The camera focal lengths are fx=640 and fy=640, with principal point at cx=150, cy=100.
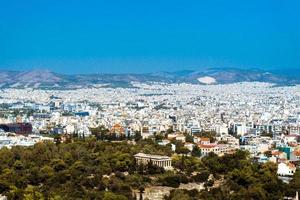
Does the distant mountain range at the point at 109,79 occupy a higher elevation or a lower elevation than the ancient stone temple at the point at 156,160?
higher

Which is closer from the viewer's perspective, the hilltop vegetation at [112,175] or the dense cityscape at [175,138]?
the hilltop vegetation at [112,175]

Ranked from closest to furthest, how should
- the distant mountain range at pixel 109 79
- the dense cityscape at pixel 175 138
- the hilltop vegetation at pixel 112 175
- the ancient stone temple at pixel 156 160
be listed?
the hilltop vegetation at pixel 112 175, the dense cityscape at pixel 175 138, the ancient stone temple at pixel 156 160, the distant mountain range at pixel 109 79

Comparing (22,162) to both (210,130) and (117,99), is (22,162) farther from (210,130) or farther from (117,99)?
(117,99)

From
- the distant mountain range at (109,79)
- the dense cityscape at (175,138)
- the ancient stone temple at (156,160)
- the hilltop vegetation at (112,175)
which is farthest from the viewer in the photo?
the distant mountain range at (109,79)

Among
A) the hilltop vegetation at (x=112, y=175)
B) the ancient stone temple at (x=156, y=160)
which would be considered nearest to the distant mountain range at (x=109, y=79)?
the ancient stone temple at (x=156, y=160)

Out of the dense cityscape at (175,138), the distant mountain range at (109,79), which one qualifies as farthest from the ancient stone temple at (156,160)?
the distant mountain range at (109,79)

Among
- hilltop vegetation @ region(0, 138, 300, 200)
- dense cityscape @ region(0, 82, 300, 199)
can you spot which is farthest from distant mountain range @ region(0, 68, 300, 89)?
hilltop vegetation @ region(0, 138, 300, 200)

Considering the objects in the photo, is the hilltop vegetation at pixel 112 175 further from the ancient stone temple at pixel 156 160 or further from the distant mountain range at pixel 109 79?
the distant mountain range at pixel 109 79

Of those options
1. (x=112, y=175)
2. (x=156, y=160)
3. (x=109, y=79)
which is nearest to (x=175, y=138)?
(x=156, y=160)
